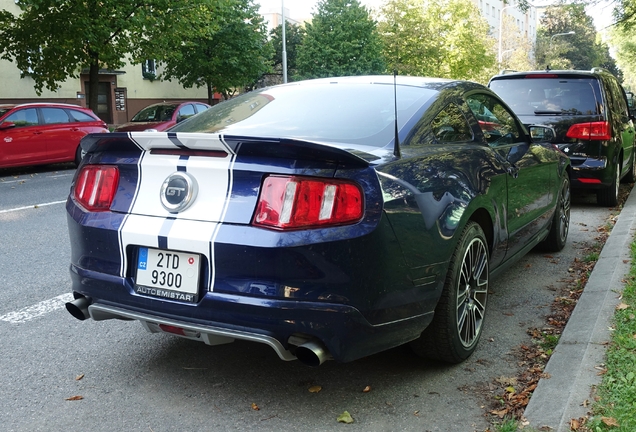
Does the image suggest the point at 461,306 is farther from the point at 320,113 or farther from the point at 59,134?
the point at 59,134

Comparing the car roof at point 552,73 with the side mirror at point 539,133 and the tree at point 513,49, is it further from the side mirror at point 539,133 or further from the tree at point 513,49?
the tree at point 513,49

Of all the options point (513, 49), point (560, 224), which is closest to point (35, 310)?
point (560, 224)

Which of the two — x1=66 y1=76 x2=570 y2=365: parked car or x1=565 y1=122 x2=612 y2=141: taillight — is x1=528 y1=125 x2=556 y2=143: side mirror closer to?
x1=66 y1=76 x2=570 y2=365: parked car

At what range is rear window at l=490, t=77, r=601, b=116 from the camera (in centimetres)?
850

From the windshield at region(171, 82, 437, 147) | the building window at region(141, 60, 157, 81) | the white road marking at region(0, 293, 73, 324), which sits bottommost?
the white road marking at region(0, 293, 73, 324)

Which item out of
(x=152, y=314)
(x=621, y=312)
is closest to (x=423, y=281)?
(x=152, y=314)

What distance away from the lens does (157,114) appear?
19.2 m

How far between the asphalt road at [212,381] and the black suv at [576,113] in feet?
13.5

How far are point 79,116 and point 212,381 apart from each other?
14.2 meters

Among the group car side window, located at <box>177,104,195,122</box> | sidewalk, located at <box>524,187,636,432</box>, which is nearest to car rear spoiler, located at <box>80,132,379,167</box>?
sidewalk, located at <box>524,187,636,432</box>

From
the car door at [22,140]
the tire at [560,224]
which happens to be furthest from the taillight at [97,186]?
the car door at [22,140]

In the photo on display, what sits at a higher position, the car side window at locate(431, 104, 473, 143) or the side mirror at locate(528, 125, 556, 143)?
the car side window at locate(431, 104, 473, 143)

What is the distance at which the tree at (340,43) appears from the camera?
46.9m

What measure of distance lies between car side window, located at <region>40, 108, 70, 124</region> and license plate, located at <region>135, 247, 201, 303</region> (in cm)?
1362
